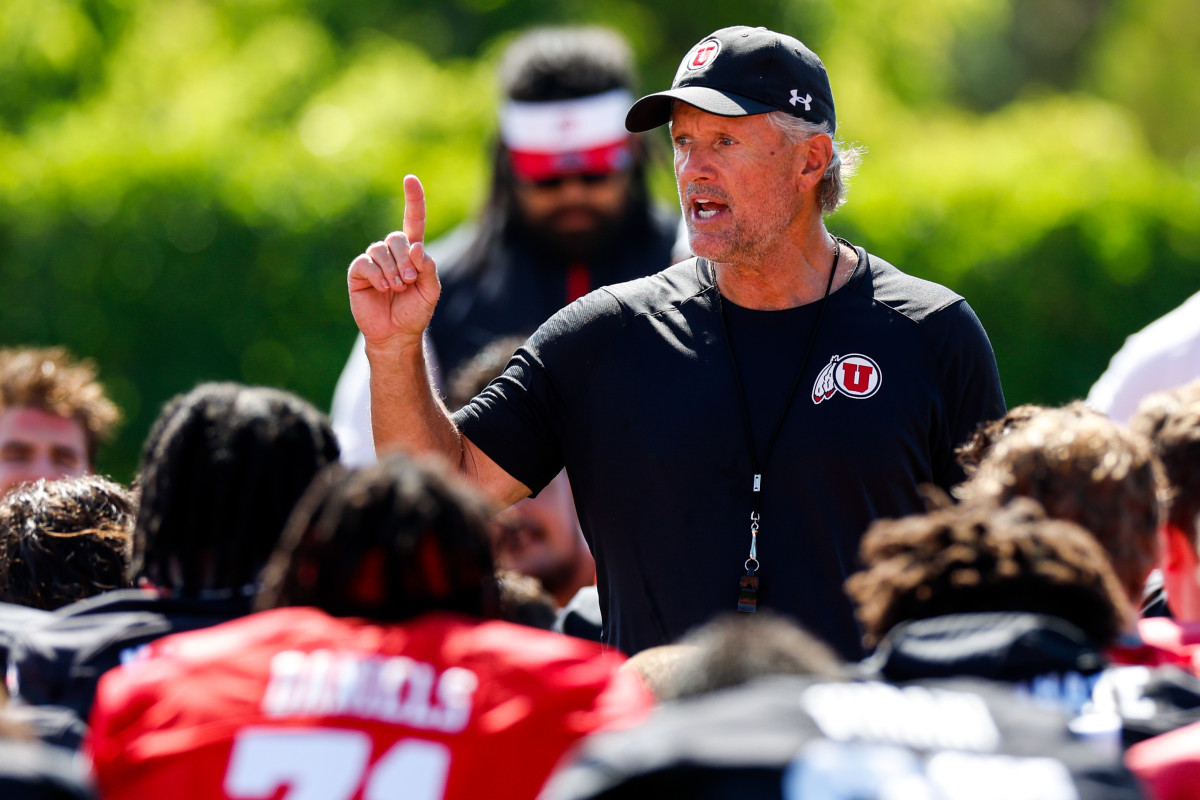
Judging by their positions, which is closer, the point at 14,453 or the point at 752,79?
the point at 752,79

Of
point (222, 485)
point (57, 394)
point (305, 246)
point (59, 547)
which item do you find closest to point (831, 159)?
point (222, 485)

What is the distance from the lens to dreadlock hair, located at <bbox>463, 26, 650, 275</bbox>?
5.82 metres

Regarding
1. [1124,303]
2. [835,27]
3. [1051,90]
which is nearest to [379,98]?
[835,27]

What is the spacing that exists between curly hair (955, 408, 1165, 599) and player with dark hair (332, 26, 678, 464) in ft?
10.4

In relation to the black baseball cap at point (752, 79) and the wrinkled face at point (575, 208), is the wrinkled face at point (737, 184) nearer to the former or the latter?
the black baseball cap at point (752, 79)

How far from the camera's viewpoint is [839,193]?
147 inches

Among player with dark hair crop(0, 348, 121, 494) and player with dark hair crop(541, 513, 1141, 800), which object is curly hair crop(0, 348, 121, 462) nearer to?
player with dark hair crop(0, 348, 121, 494)

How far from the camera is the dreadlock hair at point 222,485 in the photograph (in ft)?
8.77

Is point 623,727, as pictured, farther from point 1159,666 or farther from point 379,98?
point 379,98

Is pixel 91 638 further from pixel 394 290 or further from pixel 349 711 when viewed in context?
pixel 394 290

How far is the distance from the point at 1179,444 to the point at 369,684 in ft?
5.96

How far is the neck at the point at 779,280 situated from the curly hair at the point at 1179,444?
77 centimetres

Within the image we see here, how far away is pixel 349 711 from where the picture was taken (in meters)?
1.95

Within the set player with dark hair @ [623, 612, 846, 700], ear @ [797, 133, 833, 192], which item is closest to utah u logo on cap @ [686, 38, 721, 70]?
ear @ [797, 133, 833, 192]
